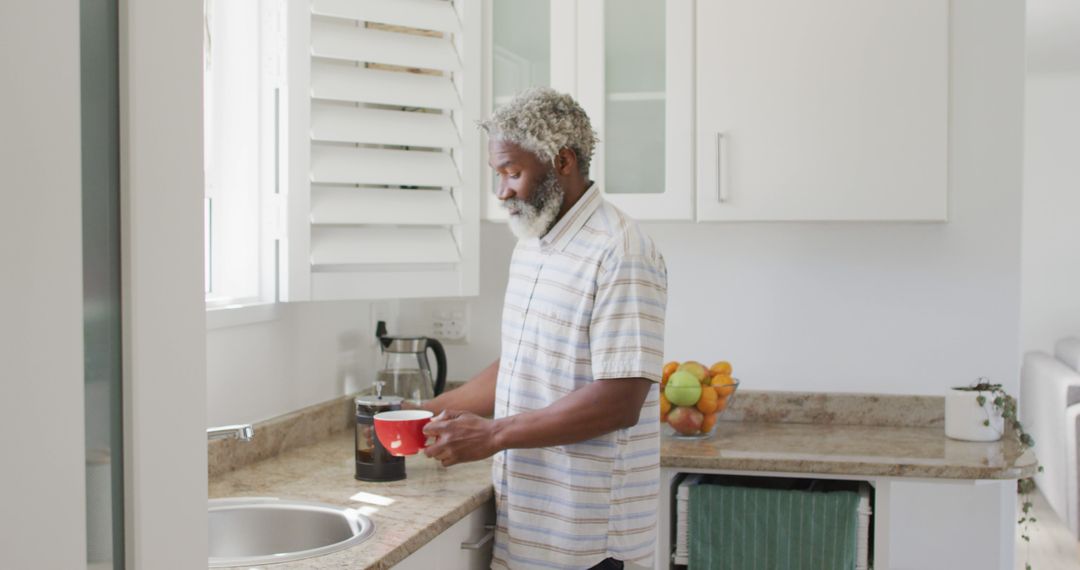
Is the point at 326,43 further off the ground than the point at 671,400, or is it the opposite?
the point at 326,43

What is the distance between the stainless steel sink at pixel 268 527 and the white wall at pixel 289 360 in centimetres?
30

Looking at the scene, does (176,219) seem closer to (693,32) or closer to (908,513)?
(693,32)

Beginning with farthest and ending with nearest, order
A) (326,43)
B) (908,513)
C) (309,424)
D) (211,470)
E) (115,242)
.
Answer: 1. (908,513)
2. (309,424)
3. (326,43)
4. (211,470)
5. (115,242)

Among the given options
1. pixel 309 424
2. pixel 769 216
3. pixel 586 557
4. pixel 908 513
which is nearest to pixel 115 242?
pixel 586 557

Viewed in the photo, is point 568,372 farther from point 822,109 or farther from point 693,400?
point 822,109

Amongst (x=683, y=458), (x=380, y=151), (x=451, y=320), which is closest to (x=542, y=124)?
(x=380, y=151)

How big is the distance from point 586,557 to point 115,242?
1.39 m

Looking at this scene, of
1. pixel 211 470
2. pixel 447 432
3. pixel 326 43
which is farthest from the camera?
pixel 326 43

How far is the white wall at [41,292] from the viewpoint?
0.50 meters

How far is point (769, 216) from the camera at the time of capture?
2.49m

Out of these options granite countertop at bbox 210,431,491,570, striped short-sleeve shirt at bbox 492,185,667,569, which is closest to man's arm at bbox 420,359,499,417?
granite countertop at bbox 210,431,491,570

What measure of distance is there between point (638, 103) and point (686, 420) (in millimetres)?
795

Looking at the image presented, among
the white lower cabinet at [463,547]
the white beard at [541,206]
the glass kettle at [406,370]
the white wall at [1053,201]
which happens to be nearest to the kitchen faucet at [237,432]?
the white lower cabinet at [463,547]

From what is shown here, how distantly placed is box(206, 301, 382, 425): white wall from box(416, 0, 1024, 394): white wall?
855 millimetres
